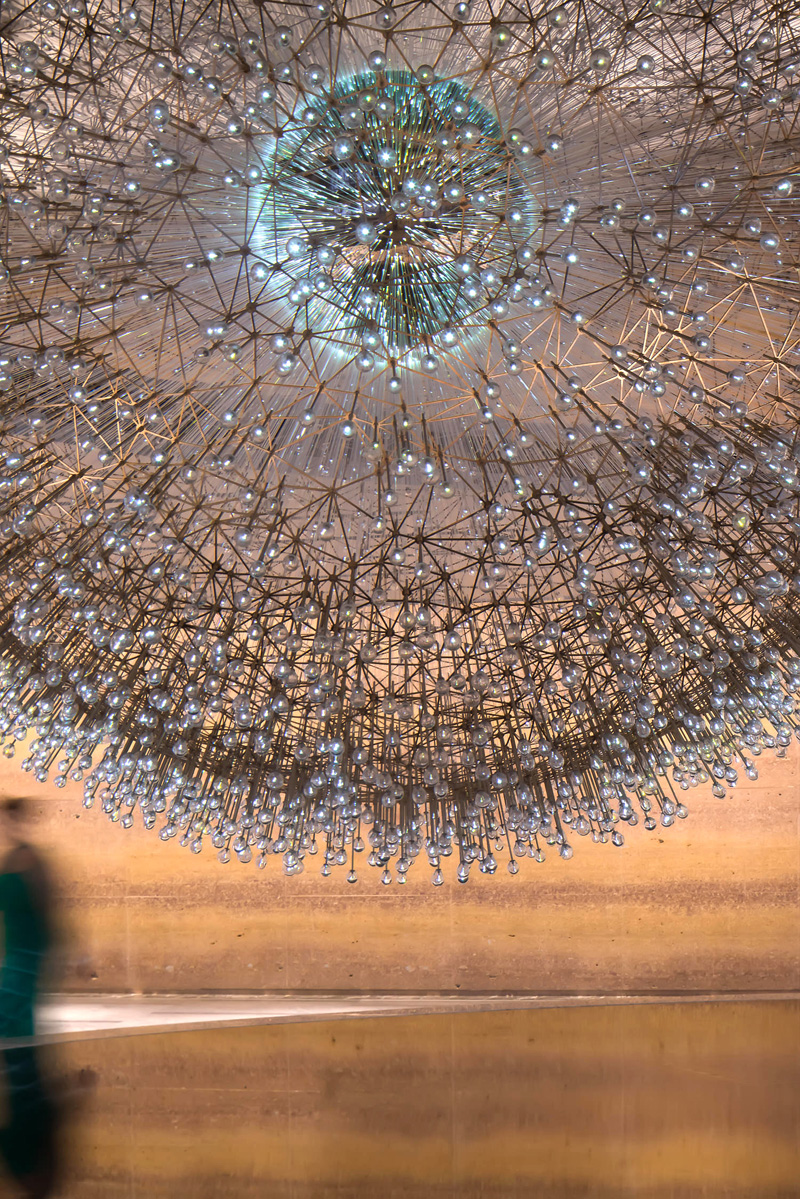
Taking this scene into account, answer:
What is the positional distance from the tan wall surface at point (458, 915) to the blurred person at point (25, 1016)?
1.45 meters

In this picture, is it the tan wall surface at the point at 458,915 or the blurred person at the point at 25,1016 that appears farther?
the tan wall surface at the point at 458,915

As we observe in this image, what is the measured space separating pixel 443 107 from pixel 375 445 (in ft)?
3.49

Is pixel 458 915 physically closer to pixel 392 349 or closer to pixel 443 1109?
pixel 443 1109

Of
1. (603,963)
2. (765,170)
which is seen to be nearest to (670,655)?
(765,170)

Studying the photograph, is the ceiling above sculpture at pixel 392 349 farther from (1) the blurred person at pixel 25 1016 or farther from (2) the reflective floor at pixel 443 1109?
(2) the reflective floor at pixel 443 1109

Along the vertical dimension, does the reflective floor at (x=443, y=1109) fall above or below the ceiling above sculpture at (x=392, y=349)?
below

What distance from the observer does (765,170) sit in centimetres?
295

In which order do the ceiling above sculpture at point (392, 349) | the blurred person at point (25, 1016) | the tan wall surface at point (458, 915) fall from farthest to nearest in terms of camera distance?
the tan wall surface at point (458, 915)
the blurred person at point (25, 1016)
the ceiling above sculpture at point (392, 349)

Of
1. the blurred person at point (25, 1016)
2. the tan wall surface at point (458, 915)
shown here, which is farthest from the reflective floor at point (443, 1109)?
the tan wall surface at point (458, 915)

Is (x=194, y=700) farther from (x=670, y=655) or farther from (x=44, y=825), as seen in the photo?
(x=44, y=825)

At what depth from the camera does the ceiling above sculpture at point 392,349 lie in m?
2.46

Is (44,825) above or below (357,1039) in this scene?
above

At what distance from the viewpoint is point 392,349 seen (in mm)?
3330

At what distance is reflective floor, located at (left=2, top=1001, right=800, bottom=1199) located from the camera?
5.16 meters
